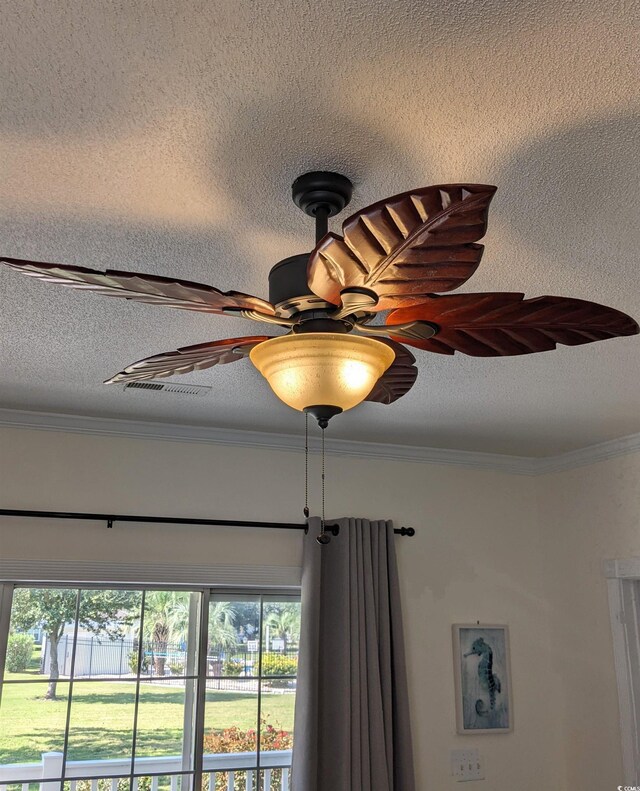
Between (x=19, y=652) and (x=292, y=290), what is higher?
(x=292, y=290)

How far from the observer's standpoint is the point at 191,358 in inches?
66.2

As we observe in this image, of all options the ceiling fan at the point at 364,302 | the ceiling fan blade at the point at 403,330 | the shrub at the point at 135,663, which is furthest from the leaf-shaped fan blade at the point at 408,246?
the shrub at the point at 135,663

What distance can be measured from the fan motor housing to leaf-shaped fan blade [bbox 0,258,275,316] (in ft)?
0.12

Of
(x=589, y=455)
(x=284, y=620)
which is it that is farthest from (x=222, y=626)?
(x=589, y=455)

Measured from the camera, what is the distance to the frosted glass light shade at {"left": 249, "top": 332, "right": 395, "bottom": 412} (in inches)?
54.9

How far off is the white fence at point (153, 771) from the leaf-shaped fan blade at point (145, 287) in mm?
2710

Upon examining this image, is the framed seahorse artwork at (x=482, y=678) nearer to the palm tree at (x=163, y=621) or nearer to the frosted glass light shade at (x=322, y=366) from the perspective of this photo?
the palm tree at (x=163, y=621)

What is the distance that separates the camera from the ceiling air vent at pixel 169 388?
305 centimetres

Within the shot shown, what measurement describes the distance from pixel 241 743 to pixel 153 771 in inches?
16.3

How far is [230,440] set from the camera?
3824mm

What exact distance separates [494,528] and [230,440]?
5.26ft

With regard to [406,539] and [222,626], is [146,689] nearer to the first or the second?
[222,626]

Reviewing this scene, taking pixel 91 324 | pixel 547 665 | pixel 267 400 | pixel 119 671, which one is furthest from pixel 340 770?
pixel 91 324

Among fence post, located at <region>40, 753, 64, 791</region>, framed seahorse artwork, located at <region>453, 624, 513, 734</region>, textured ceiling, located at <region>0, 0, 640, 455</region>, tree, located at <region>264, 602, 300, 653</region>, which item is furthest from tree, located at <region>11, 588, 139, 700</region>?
framed seahorse artwork, located at <region>453, 624, 513, 734</region>
